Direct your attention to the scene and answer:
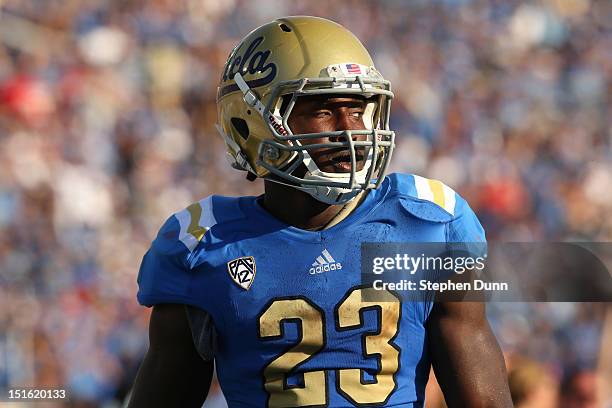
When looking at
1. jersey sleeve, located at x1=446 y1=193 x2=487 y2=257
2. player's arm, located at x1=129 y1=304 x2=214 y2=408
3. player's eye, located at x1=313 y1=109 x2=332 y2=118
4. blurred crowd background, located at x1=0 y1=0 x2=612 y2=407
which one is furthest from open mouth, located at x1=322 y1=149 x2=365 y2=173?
blurred crowd background, located at x1=0 y1=0 x2=612 y2=407

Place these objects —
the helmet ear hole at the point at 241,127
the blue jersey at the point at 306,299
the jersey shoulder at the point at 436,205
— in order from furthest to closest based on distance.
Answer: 1. the helmet ear hole at the point at 241,127
2. the jersey shoulder at the point at 436,205
3. the blue jersey at the point at 306,299

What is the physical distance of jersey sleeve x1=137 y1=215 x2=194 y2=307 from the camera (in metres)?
2.56

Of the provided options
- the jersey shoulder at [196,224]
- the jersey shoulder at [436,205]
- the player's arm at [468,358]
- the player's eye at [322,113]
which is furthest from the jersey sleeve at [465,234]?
the jersey shoulder at [196,224]

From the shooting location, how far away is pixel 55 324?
633cm

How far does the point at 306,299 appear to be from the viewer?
250cm

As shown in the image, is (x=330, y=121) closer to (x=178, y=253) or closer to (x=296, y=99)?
(x=296, y=99)

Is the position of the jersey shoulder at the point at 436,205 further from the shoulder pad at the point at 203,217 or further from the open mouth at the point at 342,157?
the shoulder pad at the point at 203,217

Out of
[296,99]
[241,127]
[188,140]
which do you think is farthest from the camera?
[188,140]

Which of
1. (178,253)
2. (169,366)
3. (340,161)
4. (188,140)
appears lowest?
(169,366)

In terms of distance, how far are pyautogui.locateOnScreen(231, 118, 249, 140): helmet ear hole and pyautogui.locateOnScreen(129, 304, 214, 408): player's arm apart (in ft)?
1.64

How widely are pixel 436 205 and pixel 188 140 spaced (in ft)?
18.2

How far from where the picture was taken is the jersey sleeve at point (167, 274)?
256 cm

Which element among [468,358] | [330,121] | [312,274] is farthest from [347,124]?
[468,358]

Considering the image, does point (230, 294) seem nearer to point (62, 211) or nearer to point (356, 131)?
point (356, 131)
